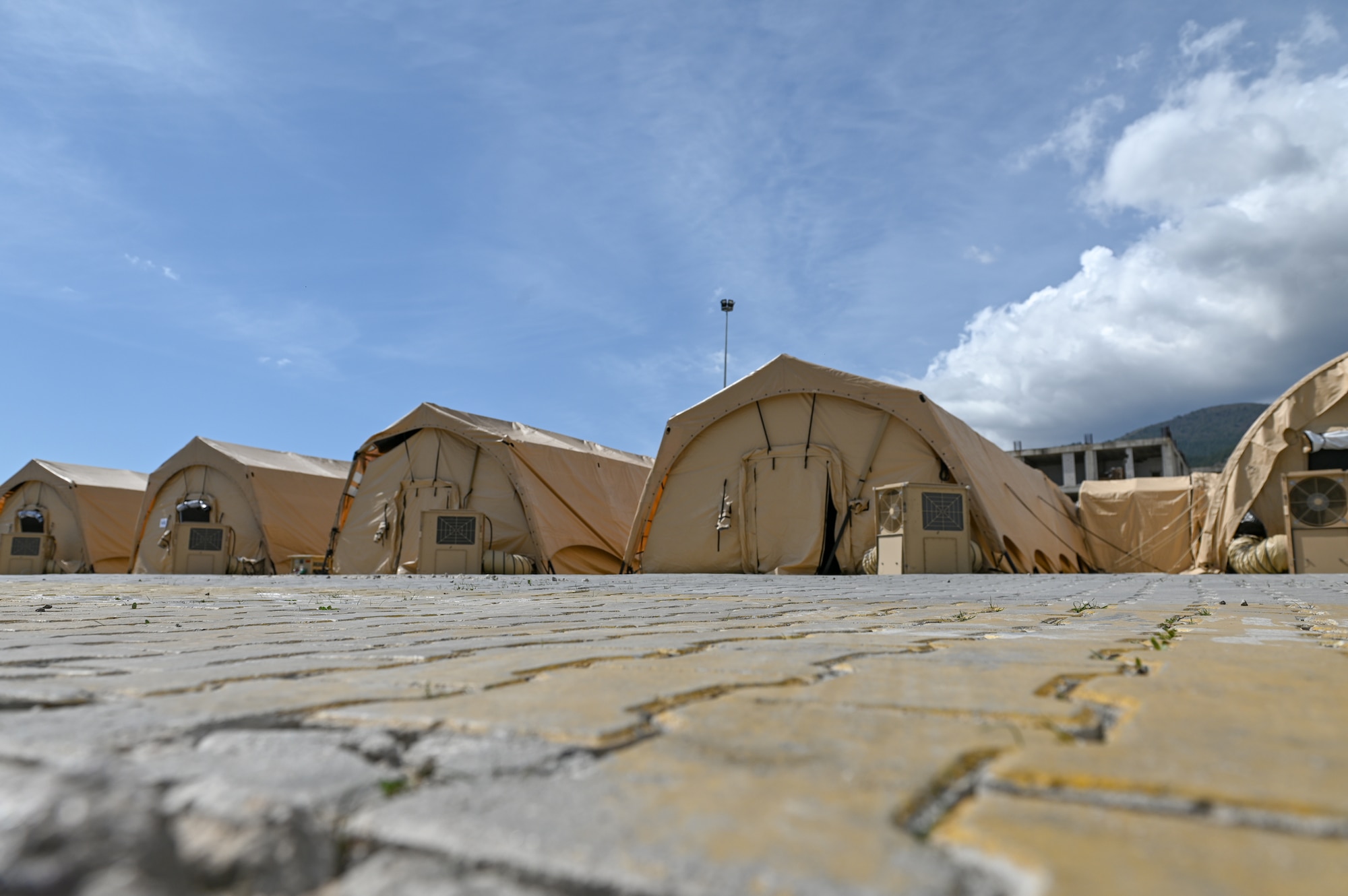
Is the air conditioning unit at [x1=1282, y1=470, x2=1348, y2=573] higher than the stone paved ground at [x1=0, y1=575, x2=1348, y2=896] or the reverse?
higher

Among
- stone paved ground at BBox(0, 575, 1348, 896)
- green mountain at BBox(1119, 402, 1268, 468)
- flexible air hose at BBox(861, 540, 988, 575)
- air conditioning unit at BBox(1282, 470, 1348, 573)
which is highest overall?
green mountain at BBox(1119, 402, 1268, 468)

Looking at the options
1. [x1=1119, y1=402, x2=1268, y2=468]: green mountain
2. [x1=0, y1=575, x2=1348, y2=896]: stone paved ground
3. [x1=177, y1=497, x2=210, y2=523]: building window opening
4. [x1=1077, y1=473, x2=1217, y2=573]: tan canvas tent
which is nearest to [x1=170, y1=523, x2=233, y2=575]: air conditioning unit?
[x1=177, y1=497, x2=210, y2=523]: building window opening

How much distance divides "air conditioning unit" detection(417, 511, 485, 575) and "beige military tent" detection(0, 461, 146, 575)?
48.7 ft

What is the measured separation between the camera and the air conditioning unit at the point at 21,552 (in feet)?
75.9

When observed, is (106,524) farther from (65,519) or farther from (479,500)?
(479,500)

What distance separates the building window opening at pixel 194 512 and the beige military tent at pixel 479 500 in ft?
20.3

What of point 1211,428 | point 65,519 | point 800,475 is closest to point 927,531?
point 800,475

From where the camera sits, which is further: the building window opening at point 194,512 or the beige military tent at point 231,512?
the building window opening at point 194,512

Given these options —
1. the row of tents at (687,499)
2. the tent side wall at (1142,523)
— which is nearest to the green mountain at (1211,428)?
the tent side wall at (1142,523)

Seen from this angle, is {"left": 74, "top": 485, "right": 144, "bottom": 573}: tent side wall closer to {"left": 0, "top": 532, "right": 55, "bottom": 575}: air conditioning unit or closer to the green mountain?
{"left": 0, "top": 532, "right": 55, "bottom": 575}: air conditioning unit

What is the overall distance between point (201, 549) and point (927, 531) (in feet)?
54.5

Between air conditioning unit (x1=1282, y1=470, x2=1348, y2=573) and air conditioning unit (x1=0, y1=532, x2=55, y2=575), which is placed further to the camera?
air conditioning unit (x1=0, y1=532, x2=55, y2=575)

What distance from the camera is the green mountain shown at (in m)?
132

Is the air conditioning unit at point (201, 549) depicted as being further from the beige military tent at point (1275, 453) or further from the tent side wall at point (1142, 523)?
the tent side wall at point (1142, 523)
